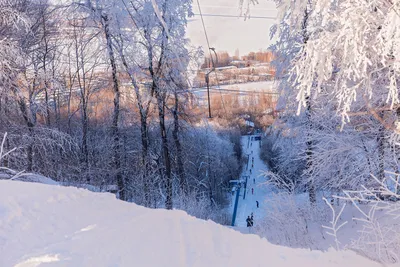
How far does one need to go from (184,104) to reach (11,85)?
6.91 m

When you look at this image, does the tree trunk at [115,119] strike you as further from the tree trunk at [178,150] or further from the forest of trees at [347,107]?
the forest of trees at [347,107]

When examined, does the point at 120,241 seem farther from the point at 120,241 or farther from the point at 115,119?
the point at 115,119

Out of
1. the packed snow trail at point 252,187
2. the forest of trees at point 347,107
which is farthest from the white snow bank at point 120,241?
the packed snow trail at point 252,187

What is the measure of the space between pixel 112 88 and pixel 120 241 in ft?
36.2

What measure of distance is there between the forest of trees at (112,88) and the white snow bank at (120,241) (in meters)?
5.89

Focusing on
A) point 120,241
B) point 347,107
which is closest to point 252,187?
point 347,107

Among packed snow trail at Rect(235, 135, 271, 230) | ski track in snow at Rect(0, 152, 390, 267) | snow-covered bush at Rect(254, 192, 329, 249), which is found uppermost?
ski track in snow at Rect(0, 152, 390, 267)

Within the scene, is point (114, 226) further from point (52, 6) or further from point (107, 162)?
point (52, 6)

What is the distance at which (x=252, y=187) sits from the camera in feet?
114

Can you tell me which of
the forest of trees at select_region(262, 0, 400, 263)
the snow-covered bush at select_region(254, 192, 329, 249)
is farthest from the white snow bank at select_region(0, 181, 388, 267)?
the snow-covered bush at select_region(254, 192, 329, 249)

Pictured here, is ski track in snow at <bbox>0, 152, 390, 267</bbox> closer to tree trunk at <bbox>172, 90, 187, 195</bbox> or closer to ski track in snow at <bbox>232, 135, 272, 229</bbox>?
tree trunk at <bbox>172, 90, 187, 195</bbox>

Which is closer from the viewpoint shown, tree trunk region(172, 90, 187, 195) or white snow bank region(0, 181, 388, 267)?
white snow bank region(0, 181, 388, 267)

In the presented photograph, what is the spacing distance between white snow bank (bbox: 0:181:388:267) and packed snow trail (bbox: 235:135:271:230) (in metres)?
14.1

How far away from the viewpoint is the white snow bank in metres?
2.94
